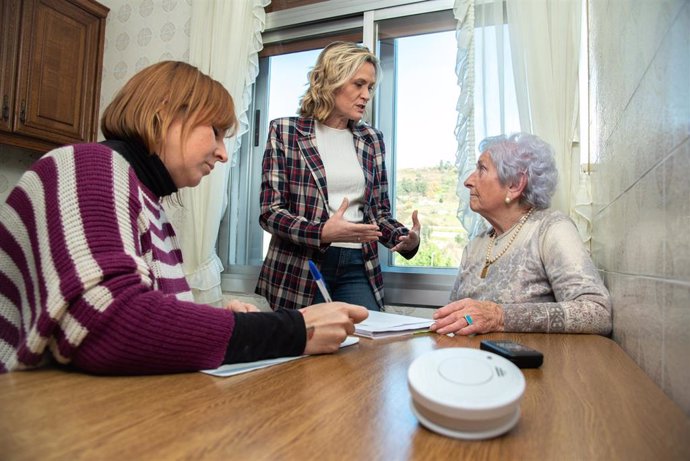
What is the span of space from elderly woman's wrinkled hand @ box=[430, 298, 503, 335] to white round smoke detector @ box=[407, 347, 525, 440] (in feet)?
1.86

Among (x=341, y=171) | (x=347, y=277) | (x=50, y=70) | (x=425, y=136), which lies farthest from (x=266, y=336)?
(x=50, y=70)

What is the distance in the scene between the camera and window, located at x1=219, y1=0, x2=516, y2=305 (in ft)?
7.22

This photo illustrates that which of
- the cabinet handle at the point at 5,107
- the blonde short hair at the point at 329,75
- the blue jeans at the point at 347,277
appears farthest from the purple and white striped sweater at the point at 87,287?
the cabinet handle at the point at 5,107

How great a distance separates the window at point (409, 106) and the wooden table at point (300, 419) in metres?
1.52

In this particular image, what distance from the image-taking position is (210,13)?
2.56 m

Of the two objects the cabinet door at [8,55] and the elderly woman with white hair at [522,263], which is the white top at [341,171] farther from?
the cabinet door at [8,55]

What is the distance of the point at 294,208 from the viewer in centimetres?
180

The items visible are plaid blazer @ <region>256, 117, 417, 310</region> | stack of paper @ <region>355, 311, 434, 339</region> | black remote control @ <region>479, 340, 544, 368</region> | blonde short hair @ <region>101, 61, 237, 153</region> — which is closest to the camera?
black remote control @ <region>479, 340, 544, 368</region>

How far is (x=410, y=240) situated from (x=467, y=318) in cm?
78

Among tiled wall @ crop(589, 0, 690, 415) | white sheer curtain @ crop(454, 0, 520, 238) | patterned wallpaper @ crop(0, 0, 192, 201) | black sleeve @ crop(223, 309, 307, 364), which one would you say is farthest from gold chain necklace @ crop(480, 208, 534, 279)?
patterned wallpaper @ crop(0, 0, 192, 201)

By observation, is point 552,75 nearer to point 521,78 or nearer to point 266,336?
point 521,78

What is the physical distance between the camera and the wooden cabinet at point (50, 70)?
2.27 meters

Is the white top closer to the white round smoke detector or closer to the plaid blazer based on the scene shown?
the plaid blazer

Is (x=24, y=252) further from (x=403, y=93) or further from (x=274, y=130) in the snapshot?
(x=403, y=93)
